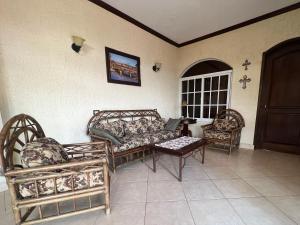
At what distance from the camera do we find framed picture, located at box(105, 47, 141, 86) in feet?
9.48

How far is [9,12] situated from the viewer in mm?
1795

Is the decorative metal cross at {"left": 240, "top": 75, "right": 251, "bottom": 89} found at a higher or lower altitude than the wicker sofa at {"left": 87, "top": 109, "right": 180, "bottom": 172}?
higher

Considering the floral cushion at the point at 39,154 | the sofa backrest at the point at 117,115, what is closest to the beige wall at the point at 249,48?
the sofa backrest at the point at 117,115

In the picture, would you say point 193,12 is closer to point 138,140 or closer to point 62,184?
point 138,140

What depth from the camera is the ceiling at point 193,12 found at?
266 centimetres

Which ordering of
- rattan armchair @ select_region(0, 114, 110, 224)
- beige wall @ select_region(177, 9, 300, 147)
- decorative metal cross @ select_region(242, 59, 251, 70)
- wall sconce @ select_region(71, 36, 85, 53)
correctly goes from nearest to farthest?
rattan armchair @ select_region(0, 114, 110, 224), wall sconce @ select_region(71, 36, 85, 53), beige wall @ select_region(177, 9, 300, 147), decorative metal cross @ select_region(242, 59, 251, 70)

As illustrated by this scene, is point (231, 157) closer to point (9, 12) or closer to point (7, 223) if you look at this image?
point (7, 223)

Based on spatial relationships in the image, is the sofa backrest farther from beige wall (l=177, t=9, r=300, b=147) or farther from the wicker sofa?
beige wall (l=177, t=9, r=300, b=147)

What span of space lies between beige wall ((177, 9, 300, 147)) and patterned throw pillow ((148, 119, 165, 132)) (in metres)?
1.88

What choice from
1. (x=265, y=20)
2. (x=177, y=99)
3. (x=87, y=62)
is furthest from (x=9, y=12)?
(x=265, y=20)

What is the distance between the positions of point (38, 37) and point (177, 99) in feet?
12.5

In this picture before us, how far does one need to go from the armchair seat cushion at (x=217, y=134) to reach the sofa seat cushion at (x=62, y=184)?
2657 mm

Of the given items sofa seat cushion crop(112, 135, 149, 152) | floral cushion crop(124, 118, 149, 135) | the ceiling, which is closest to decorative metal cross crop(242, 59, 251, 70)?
the ceiling

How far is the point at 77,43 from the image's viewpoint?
2.29 m
